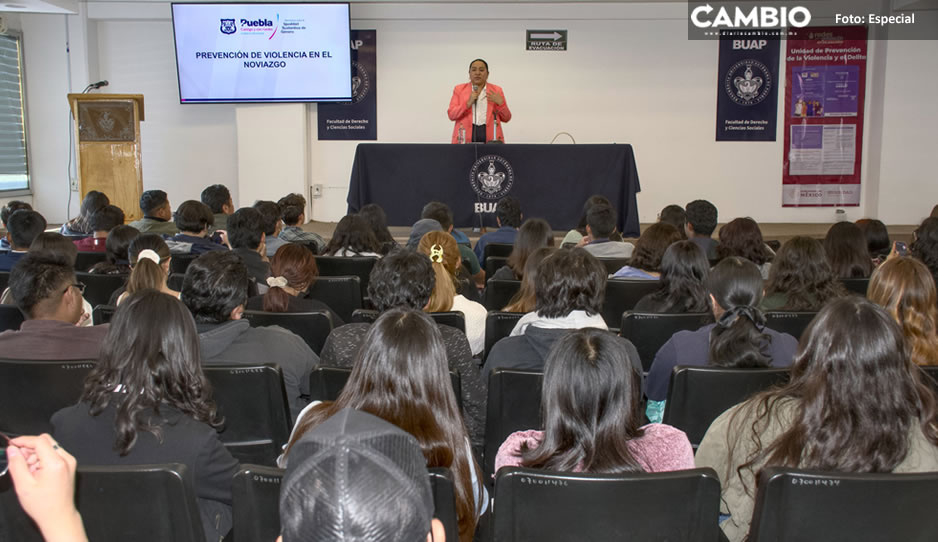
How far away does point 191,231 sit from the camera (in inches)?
196

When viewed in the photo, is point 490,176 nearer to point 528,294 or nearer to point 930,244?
point 930,244

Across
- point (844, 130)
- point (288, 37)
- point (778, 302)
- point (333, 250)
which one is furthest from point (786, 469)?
point (844, 130)

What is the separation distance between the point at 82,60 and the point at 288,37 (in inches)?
96.7

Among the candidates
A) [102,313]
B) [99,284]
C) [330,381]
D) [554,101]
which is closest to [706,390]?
[330,381]

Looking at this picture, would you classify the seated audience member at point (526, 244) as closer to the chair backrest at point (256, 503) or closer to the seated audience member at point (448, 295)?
the seated audience member at point (448, 295)

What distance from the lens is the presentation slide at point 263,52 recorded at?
876 cm

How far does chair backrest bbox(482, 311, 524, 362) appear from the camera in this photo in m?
3.16

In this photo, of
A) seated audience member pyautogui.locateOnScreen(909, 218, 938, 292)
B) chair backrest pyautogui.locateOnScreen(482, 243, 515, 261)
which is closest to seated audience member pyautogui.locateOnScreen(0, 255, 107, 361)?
chair backrest pyautogui.locateOnScreen(482, 243, 515, 261)

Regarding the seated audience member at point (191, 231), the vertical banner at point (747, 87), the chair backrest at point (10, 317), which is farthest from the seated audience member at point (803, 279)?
the vertical banner at point (747, 87)

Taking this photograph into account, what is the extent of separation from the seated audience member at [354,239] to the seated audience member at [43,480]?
402 cm

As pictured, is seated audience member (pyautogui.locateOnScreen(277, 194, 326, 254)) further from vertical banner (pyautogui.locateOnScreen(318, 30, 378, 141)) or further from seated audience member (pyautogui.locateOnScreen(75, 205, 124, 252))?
vertical banner (pyautogui.locateOnScreen(318, 30, 378, 141))

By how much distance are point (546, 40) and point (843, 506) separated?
8319 millimetres

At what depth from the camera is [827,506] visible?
60.6 inches

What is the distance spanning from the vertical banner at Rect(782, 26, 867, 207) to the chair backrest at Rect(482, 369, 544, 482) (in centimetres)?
807
